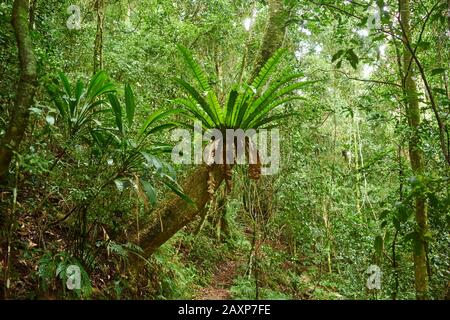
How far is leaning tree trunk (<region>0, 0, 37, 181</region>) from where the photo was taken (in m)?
2.03

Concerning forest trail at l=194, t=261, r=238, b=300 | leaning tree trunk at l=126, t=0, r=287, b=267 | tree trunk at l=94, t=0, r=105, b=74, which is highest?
tree trunk at l=94, t=0, r=105, b=74

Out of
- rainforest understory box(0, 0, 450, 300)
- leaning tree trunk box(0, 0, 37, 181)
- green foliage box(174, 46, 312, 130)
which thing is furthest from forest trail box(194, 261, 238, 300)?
leaning tree trunk box(0, 0, 37, 181)

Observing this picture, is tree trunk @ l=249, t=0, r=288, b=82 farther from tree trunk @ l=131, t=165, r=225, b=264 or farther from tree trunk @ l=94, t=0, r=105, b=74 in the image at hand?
tree trunk @ l=94, t=0, r=105, b=74

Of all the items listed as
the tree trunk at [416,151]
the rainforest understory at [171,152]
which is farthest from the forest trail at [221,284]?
the tree trunk at [416,151]

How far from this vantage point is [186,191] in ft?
10.3

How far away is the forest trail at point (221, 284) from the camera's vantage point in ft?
14.1

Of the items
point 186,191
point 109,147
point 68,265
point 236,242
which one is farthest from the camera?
point 236,242

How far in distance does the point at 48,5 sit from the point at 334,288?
214 inches

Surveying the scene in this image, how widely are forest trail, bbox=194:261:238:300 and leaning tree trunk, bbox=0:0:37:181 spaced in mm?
2616

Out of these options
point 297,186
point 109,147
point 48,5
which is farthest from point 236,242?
point 48,5

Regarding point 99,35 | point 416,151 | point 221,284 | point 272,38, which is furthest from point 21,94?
point 221,284

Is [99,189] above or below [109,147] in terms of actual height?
below

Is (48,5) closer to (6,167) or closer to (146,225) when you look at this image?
(6,167)

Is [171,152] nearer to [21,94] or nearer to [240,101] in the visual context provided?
[240,101]
